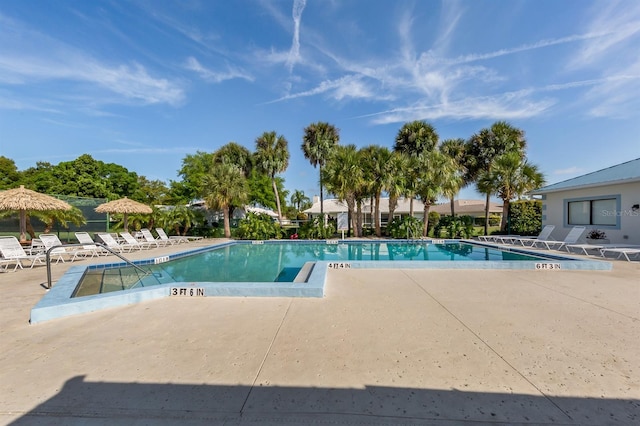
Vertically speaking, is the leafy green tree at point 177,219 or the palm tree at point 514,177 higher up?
the palm tree at point 514,177

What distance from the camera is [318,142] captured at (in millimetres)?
24594

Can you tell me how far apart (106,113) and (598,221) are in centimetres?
2871

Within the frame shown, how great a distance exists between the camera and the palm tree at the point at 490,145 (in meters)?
21.0

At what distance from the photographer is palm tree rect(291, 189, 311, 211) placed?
2808 inches

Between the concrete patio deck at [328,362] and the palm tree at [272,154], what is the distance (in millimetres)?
21728

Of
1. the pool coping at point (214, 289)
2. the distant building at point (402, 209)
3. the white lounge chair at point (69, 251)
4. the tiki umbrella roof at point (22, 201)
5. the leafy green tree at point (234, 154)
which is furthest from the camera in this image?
the distant building at point (402, 209)

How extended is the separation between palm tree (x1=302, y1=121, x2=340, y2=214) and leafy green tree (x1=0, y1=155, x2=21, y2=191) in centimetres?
3563

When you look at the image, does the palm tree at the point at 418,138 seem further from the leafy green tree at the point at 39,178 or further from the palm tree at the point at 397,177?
the leafy green tree at the point at 39,178

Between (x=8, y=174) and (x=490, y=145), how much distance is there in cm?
5256

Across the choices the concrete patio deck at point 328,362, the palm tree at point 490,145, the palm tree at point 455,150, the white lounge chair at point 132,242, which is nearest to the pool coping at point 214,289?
the concrete patio deck at point 328,362

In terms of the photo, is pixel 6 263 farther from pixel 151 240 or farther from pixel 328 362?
pixel 328 362

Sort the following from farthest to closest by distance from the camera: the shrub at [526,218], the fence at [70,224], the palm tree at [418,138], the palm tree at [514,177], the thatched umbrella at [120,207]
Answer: the palm tree at [418,138] < the shrub at [526,218] < the palm tree at [514,177] < the fence at [70,224] < the thatched umbrella at [120,207]

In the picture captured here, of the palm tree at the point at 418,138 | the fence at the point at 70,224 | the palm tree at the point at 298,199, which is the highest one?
the palm tree at the point at 418,138

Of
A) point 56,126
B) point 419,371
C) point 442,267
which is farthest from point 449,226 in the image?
point 56,126
